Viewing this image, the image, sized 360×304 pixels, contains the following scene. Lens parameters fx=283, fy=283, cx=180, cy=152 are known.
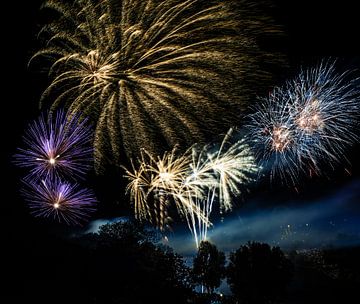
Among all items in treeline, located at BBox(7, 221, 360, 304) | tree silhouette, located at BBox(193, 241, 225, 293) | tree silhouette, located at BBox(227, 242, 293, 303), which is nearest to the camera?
treeline, located at BBox(7, 221, 360, 304)

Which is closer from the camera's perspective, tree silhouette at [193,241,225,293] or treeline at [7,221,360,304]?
treeline at [7,221,360,304]

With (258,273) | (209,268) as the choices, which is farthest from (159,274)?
(209,268)

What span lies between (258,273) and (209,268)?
298 inches

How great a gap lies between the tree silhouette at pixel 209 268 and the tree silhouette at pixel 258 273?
275 centimetres

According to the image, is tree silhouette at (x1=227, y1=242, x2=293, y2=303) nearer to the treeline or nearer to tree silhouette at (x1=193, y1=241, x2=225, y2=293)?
the treeline

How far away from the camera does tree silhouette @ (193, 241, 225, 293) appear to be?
38.3 m

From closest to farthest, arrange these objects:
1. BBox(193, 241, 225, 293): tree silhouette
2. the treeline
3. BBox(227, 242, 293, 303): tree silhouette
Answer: the treeline < BBox(227, 242, 293, 303): tree silhouette < BBox(193, 241, 225, 293): tree silhouette

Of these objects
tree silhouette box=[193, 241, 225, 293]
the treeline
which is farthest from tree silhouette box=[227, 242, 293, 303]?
tree silhouette box=[193, 241, 225, 293]

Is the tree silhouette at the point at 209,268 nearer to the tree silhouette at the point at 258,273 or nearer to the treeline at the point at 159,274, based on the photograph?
the treeline at the point at 159,274

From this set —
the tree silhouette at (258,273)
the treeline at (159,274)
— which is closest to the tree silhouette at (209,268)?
the treeline at (159,274)

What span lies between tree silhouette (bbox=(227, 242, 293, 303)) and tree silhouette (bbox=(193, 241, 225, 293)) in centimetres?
275

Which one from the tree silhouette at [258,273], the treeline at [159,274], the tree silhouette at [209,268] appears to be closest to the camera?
the treeline at [159,274]

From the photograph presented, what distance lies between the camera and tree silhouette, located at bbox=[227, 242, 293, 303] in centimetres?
3209

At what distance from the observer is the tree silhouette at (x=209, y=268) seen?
38.3 m
